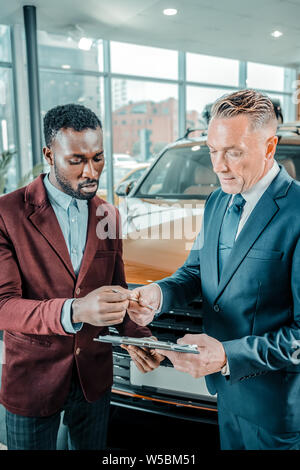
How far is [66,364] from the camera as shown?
4.04ft

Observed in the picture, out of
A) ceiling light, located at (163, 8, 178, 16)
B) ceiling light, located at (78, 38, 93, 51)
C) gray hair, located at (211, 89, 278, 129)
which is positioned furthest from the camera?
ceiling light, located at (78, 38, 93, 51)

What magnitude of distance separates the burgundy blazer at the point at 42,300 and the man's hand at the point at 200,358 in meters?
0.29

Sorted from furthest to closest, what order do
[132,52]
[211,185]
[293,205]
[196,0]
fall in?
[132,52] < [196,0] < [211,185] < [293,205]

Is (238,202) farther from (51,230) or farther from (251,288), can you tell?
(51,230)

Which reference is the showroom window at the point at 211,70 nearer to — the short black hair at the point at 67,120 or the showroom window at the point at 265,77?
the showroom window at the point at 265,77

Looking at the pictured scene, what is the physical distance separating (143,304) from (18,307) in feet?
1.25

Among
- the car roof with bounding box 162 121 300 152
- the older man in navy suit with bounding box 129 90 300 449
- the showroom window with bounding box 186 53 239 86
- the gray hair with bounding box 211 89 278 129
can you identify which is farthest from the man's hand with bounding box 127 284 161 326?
the showroom window with bounding box 186 53 239 86

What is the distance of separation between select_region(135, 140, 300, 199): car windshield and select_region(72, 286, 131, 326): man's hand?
2149mm

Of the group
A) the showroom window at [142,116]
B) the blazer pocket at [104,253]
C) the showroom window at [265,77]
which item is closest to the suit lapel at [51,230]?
the blazer pocket at [104,253]

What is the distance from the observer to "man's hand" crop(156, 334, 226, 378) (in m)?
1.08

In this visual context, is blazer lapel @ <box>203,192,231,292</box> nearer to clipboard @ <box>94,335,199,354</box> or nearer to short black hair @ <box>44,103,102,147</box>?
clipboard @ <box>94,335,199,354</box>

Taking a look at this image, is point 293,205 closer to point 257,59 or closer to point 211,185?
point 211,185

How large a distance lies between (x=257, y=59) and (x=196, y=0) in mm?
4186
